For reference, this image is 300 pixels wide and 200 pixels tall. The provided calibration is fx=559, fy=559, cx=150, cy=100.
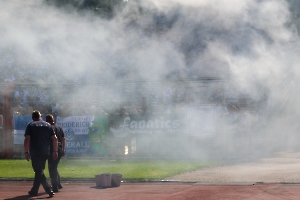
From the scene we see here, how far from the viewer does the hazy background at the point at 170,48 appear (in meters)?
19.3

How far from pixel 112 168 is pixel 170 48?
6.31 meters

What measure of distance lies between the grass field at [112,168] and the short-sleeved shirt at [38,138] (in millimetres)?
3659

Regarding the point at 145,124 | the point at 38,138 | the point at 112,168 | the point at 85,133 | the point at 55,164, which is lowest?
the point at 112,168

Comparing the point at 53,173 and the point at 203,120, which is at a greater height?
the point at 203,120

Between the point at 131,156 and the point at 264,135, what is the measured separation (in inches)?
226

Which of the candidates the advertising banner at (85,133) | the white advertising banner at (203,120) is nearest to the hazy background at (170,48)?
the white advertising banner at (203,120)

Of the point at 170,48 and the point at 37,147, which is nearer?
the point at 37,147

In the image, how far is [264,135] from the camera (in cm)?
2384

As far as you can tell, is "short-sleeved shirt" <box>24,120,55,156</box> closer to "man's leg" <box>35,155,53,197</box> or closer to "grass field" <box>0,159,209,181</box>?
"man's leg" <box>35,155,53,197</box>

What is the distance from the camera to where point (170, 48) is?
2320cm

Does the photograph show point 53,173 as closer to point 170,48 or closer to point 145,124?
point 145,124

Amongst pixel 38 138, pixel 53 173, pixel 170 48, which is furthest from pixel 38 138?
pixel 170 48

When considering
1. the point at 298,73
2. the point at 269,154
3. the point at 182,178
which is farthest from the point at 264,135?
the point at 182,178

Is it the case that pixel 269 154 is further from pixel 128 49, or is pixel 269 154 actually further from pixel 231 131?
pixel 128 49
